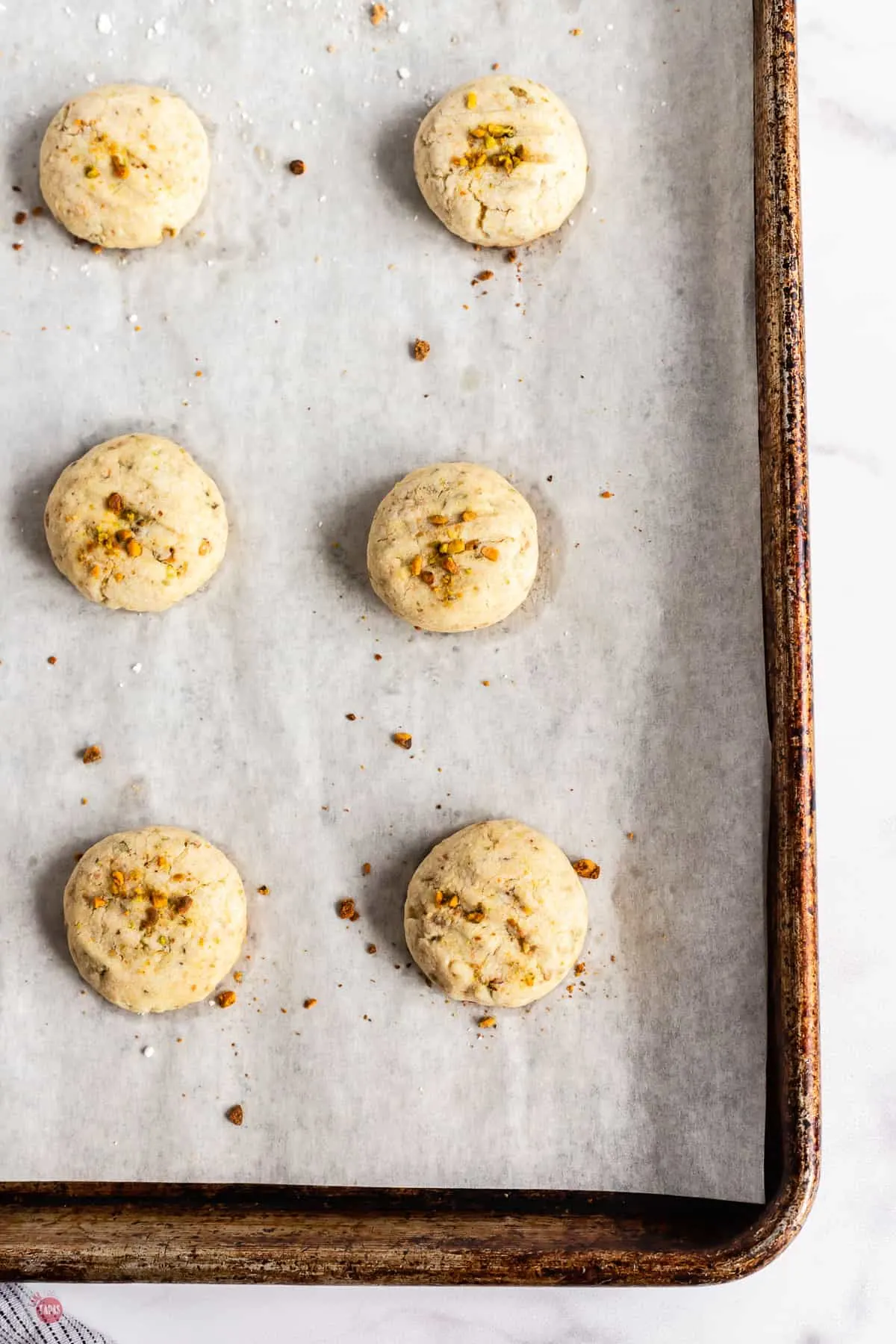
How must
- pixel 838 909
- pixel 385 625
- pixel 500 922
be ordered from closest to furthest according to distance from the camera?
pixel 500 922 → pixel 385 625 → pixel 838 909

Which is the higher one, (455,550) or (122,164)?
(122,164)

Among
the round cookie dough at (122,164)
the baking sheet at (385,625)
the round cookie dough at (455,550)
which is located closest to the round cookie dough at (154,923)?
the baking sheet at (385,625)

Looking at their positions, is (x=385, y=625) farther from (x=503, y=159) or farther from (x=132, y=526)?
(x=503, y=159)

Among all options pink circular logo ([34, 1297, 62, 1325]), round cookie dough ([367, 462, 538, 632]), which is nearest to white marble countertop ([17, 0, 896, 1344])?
pink circular logo ([34, 1297, 62, 1325])

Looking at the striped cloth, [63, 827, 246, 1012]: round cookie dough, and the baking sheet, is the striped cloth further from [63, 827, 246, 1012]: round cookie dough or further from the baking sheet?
[63, 827, 246, 1012]: round cookie dough

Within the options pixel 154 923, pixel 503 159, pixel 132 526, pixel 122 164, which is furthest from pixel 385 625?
pixel 122 164
